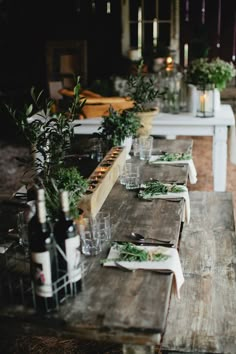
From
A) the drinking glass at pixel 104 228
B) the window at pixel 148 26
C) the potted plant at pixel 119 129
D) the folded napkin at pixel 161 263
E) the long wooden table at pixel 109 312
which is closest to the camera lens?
the long wooden table at pixel 109 312

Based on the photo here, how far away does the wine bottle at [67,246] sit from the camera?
5.80 ft

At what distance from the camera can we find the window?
7.92 meters

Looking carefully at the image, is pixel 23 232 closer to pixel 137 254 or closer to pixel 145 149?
pixel 137 254

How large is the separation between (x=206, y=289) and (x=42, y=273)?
3.51 ft

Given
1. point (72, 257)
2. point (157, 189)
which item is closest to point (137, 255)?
point (72, 257)

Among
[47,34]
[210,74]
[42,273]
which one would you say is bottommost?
[42,273]

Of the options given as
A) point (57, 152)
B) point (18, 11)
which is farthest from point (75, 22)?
point (57, 152)

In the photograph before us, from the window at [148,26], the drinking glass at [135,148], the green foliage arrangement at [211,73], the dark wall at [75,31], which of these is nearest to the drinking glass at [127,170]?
the drinking glass at [135,148]

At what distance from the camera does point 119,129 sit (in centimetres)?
344

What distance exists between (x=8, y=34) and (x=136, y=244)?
666 centimetres

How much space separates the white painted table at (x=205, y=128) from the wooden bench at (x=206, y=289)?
89 cm

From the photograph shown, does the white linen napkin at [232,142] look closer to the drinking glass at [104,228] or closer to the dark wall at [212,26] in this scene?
the drinking glass at [104,228]

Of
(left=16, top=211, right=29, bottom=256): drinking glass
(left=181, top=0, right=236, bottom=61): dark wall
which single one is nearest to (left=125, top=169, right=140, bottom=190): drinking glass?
(left=16, top=211, right=29, bottom=256): drinking glass

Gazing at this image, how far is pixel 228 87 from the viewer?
26.3 feet
